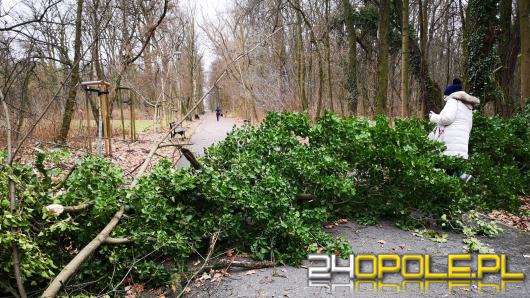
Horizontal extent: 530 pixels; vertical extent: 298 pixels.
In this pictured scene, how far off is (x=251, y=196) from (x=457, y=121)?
392 cm

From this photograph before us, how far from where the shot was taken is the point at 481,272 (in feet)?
13.0

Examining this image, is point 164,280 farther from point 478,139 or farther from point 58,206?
point 478,139

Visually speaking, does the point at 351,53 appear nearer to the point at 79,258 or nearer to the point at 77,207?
the point at 77,207

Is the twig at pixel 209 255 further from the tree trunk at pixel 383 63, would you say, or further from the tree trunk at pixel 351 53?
the tree trunk at pixel 351 53

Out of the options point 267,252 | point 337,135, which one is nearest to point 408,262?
point 267,252

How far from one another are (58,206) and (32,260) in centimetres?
56

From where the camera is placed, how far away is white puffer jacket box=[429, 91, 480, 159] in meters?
6.10

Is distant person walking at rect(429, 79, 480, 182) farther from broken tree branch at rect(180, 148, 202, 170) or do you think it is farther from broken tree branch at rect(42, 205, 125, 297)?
broken tree branch at rect(42, 205, 125, 297)

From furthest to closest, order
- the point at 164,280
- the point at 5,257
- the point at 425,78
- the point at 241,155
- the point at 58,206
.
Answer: the point at 425,78
the point at 241,155
the point at 164,280
the point at 58,206
the point at 5,257

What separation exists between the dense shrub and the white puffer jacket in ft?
1.14

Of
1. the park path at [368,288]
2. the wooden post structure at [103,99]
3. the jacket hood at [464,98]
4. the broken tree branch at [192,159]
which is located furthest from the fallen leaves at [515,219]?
the wooden post structure at [103,99]

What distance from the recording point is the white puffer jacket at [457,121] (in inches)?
240

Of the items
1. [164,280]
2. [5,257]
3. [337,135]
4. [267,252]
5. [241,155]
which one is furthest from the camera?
[337,135]

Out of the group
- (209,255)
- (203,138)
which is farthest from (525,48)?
(203,138)
